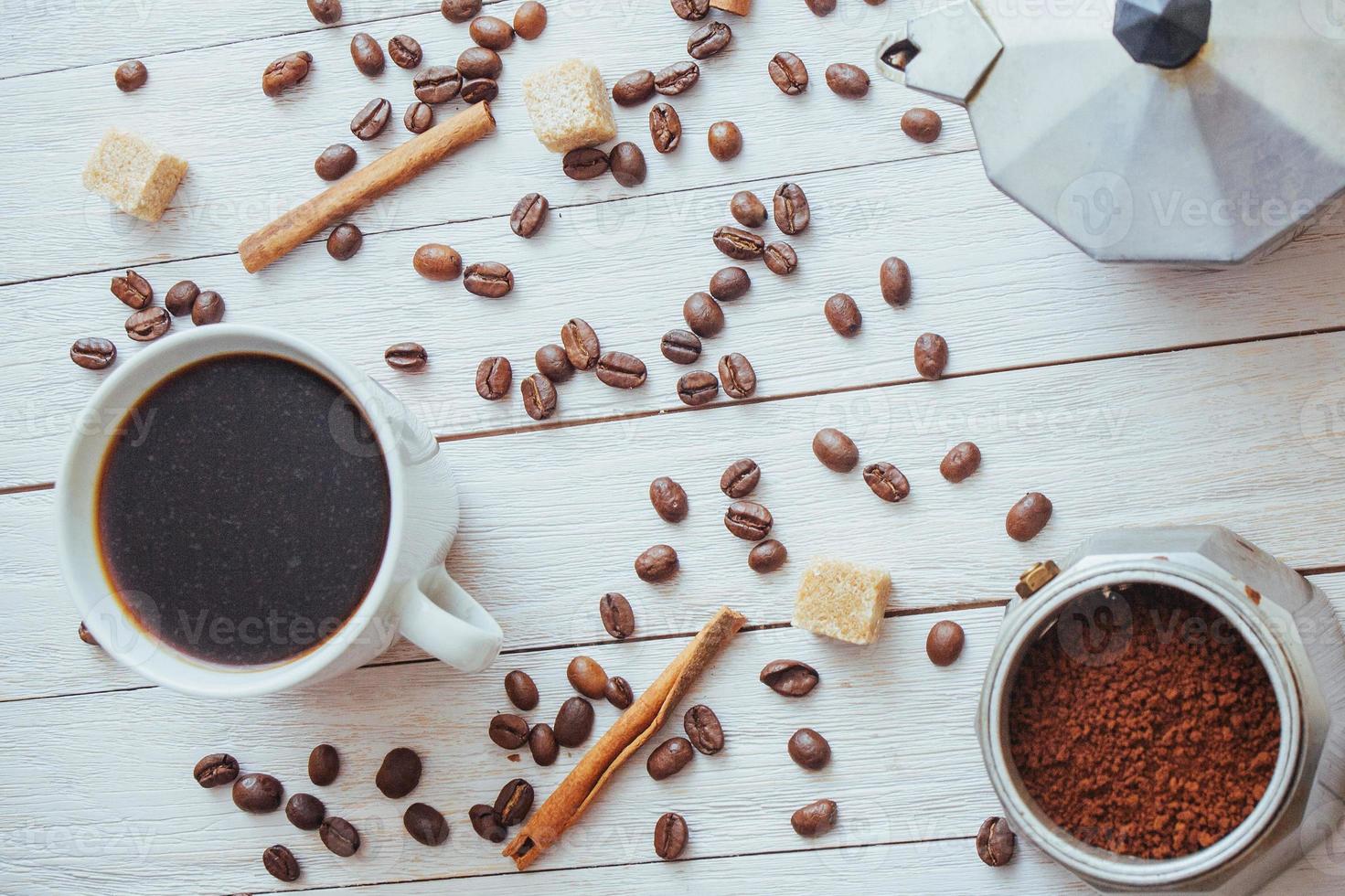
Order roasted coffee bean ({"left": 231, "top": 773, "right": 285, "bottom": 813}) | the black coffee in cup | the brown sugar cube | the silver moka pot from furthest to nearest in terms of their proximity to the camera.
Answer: roasted coffee bean ({"left": 231, "top": 773, "right": 285, "bottom": 813}) → the brown sugar cube → the black coffee in cup → the silver moka pot

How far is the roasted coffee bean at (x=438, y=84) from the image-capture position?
45.5 inches

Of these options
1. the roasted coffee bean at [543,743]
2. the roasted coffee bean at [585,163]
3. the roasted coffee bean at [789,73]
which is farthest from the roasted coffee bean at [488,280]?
the roasted coffee bean at [543,743]

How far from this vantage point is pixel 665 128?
3.71 feet

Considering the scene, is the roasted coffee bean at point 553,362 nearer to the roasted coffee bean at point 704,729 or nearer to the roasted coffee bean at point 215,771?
the roasted coffee bean at point 704,729

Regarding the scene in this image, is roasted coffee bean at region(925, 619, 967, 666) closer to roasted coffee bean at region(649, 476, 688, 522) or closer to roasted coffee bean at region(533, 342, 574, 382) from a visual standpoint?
roasted coffee bean at region(649, 476, 688, 522)

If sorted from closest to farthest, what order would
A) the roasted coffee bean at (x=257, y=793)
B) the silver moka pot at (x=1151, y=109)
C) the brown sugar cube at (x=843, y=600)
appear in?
the silver moka pot at (x=1151, y=109) < the brown sugar cube at (x=843, y=600) < the roasted coffee bean at (x=257, y=793)

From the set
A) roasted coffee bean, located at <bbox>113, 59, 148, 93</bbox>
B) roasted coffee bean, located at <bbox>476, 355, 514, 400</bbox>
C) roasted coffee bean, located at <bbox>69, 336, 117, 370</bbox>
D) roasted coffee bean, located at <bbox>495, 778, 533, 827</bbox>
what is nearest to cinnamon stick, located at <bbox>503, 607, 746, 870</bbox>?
roasted coffee bean, located at <bbox>495, 778, 533, 827</bbox>

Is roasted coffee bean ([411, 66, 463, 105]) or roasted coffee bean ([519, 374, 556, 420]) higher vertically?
roasted coffee bean ([411, 66, 463, 105])

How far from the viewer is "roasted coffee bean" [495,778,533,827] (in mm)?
1123

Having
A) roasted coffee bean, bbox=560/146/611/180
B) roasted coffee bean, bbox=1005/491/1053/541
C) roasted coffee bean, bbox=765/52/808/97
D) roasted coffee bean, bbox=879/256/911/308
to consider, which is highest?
roasted coffee bean, bbox=765/52/808/97

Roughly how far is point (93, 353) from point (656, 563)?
65cm

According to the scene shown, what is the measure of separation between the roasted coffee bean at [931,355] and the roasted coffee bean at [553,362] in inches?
13.7

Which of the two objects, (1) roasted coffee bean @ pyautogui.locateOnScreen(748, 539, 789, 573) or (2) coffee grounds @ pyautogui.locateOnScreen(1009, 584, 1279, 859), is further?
(1) roasted coffee bean @ pyautogui.locateOnScreen(748, 539, 789, 573)

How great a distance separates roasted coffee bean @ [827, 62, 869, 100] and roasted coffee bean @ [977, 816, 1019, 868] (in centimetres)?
72
